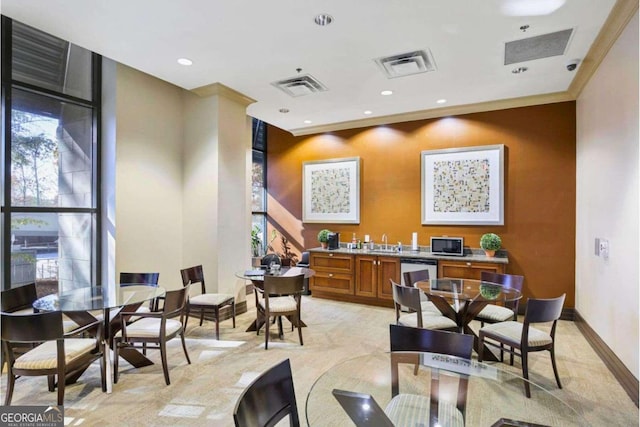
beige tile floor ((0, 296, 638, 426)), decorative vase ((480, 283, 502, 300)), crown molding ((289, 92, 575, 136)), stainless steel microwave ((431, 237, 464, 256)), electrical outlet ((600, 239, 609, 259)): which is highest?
crown molding ((289, 92, 575, 136))

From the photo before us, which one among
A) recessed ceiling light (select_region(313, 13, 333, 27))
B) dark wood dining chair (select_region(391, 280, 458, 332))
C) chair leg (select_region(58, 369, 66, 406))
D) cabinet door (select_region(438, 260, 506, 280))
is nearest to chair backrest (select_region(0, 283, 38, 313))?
chair leg (select_region(58, 369, 66, 406))

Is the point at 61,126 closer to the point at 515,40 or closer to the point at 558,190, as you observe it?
the point at 515,40

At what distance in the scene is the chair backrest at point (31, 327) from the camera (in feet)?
7.15

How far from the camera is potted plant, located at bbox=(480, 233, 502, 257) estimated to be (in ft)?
15.5

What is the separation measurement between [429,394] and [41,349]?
2.80m

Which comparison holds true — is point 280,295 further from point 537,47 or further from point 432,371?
point 537,47

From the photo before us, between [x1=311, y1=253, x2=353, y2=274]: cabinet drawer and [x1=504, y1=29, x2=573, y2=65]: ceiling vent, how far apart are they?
3.50 metres

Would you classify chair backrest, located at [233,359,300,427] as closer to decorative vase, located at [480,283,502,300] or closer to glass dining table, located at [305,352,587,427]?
glass dining table, located at [305,352,587,427]

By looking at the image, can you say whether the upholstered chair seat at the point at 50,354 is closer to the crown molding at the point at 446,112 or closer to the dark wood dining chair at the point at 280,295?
the dark wood dining chair at the point at 280,295

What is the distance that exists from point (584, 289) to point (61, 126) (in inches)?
260

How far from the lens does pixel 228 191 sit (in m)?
4.64

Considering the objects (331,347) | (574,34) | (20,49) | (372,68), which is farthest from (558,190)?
(20,49)

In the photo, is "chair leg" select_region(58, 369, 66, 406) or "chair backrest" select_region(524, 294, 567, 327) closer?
"chair leg" select_region(58, 369, 66, 406)

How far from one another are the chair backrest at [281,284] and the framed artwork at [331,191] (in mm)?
2687
